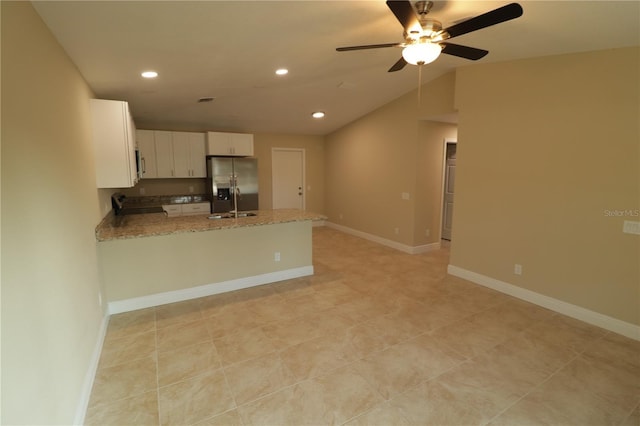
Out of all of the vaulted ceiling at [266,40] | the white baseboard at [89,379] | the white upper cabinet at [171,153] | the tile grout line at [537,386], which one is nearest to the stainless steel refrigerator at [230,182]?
the white upper cabinet at [171,153]

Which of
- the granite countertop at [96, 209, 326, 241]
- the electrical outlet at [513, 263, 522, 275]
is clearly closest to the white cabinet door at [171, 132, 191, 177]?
the granite countertop at [96, 209, 326, 241]

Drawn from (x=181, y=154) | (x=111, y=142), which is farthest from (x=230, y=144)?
(x=111, y=142)

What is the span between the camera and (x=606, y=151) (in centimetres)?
285

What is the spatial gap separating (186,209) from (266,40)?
3913mm

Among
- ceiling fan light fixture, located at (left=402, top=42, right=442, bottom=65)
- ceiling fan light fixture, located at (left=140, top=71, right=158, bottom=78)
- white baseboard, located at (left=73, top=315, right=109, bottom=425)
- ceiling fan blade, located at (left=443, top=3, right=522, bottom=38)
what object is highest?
ceiling fan light fixture, located at (left=140, top=71, right=158, bottom=78)

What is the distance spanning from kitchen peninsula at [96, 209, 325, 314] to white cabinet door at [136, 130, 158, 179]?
1746mm

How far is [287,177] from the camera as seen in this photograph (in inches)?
286

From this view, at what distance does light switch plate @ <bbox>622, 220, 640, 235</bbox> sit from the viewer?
8.93 feet

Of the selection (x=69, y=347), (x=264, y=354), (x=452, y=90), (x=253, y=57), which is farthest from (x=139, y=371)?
(x=452, y=90)

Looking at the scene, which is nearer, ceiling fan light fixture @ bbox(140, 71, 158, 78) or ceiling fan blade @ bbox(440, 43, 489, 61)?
ceiling fan blade @ bbox(440, 43, 489, 61)

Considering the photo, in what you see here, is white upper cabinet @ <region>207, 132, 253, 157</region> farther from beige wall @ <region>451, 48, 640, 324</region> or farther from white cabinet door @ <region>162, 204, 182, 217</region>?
beige wall @ <region>451, 48, 640, 324</region>

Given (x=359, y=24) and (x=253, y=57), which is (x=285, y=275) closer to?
(x=253, y=57)

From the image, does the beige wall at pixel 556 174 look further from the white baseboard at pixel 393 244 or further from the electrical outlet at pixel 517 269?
the white baseboard at pixel 393 244

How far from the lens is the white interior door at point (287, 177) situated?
7087mm
